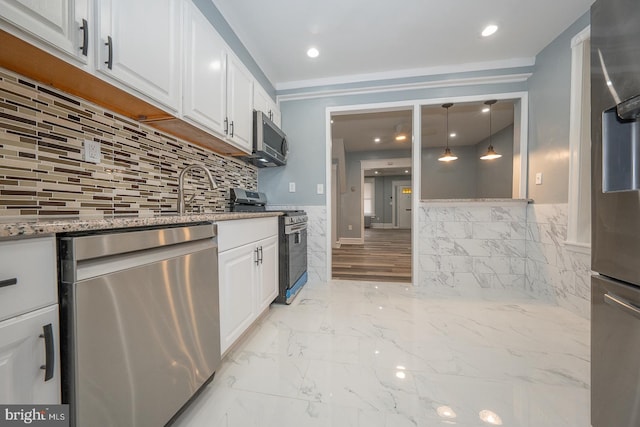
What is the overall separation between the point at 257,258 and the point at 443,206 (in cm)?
215

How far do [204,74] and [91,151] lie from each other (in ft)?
2.64

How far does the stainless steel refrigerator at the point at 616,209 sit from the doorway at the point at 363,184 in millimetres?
2191

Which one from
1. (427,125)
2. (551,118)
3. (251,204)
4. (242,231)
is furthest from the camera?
(427,125)

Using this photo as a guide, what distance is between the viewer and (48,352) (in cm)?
59

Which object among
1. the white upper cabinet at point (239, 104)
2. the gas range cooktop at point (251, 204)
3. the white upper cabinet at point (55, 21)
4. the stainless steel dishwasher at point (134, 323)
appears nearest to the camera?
the stainless steel dishwasher at point (134, 323)

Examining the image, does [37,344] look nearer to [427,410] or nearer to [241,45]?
[427,410]

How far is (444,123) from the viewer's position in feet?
15.1

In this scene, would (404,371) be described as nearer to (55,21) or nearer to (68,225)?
(68,225)

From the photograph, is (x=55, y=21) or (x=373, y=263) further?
(x=373, y=263)

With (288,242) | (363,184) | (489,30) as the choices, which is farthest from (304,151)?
(363,184)

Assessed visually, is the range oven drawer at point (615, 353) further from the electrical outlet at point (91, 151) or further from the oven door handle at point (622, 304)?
the electrical outlet at point (91, 151)

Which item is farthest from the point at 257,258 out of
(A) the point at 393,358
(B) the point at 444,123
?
(B) the point at 444,123

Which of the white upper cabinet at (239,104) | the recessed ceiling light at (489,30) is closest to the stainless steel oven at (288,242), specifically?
the white upper cabinet at (239,104)

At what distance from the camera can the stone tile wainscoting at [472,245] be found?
2605 millimetres
